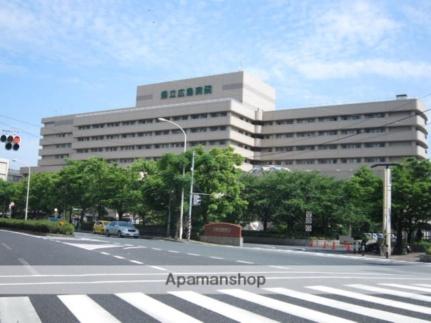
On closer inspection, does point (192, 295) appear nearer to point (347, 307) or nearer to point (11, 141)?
point (347, 307)

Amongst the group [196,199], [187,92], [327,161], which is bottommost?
[196,199]

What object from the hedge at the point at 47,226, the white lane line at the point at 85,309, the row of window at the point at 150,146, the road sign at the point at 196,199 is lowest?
the white lane line at the point at 85,309

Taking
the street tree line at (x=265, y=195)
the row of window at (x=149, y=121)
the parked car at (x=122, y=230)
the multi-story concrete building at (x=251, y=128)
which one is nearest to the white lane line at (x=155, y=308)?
the street tree line at (x=265, y=195)

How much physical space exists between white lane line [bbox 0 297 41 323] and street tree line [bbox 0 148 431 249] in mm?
32367

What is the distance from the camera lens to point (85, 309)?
29.6 ft

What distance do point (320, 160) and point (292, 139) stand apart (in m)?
7.07

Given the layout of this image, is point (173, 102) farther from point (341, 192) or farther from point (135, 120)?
point (341, 192)

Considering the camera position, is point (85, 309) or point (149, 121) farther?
point (149, 121)

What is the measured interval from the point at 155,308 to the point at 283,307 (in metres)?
2.35

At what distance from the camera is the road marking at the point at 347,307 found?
29.5 feet

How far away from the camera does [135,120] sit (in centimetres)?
11062

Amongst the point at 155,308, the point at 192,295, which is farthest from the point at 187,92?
the point at 155,308

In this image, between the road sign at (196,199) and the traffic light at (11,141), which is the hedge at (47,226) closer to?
the road sign at (196,199)

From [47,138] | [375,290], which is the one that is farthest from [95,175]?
[47,138]
